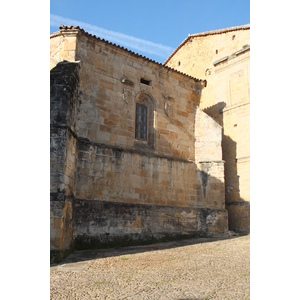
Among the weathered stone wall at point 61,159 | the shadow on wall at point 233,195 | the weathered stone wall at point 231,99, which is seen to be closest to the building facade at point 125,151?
the weathered stone wall at point 61,159

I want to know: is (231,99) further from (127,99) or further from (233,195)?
(127,99)

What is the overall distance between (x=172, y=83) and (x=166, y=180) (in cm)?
371

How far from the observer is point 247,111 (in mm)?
11539

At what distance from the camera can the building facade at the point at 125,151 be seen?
22.4ft

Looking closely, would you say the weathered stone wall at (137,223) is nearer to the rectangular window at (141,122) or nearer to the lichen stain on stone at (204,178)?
the lichen stain on stone at (204,178)

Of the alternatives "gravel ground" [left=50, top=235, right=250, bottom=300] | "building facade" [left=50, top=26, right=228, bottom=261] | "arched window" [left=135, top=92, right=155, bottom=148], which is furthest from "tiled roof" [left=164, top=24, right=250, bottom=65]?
"gravel ground" [left=50, top=235, right=250, bottom=300]

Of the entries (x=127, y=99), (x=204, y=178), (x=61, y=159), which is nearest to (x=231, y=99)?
(x=204, y=178)

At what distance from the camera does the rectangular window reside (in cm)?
1008

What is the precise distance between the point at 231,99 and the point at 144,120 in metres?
4.14

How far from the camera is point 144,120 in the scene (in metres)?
10.3

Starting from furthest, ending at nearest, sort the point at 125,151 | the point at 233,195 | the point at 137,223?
the point at 233,195, the point at 125,151, the point at 137,223

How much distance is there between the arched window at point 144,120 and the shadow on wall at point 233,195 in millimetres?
3520
